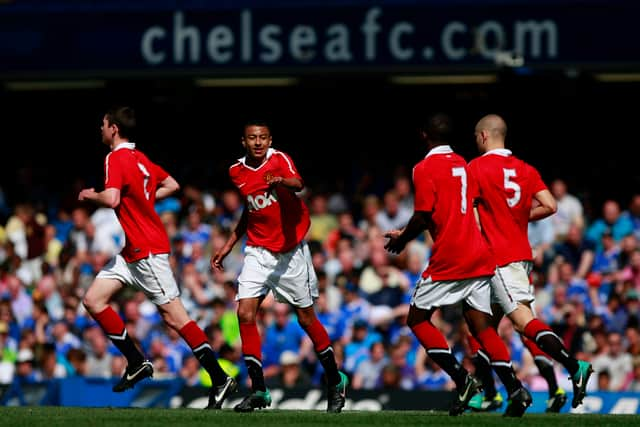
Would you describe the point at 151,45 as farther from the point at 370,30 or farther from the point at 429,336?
the point at 429,336

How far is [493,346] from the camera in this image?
10.3 meters

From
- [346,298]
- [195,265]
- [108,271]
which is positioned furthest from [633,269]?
[108,271]

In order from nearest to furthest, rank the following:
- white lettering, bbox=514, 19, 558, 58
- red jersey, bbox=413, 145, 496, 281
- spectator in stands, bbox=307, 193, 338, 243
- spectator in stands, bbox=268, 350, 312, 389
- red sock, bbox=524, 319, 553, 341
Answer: red jersey, bbox=413, 145, 496, 281 < red sock, bbox=524, 319, 553, 341 < spectator in stands, bbox=268, 350, 312, 389 < white lettering, bbox=514, 19, 558, 58 < spectator in stands, bbox=307, 193, 338, 243

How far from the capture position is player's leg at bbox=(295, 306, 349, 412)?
11.1 metres

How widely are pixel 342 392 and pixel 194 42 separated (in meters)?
8.91

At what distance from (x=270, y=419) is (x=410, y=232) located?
168 centimetres

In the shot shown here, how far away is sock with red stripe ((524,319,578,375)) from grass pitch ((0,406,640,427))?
0.41 meters

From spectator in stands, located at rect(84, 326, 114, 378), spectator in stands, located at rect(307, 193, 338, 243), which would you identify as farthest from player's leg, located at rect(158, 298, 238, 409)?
spectator in stands, located at rect(307, 193, 338, 243)

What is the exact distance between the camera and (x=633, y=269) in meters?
17.4

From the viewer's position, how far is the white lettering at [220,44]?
62.7 ft

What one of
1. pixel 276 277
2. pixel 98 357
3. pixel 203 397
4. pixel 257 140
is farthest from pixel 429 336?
pixel 98 357

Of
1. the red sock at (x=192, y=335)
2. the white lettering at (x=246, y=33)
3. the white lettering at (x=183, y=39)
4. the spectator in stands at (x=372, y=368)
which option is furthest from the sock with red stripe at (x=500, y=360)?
the white lettering at (x=183, y=39)

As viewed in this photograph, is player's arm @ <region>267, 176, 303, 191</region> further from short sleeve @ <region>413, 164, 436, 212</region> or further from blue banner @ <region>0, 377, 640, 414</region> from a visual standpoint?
blue banner @ <region>0, 377, 640, 414</region>

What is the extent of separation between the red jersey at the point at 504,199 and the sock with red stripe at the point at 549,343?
0.53 meters
